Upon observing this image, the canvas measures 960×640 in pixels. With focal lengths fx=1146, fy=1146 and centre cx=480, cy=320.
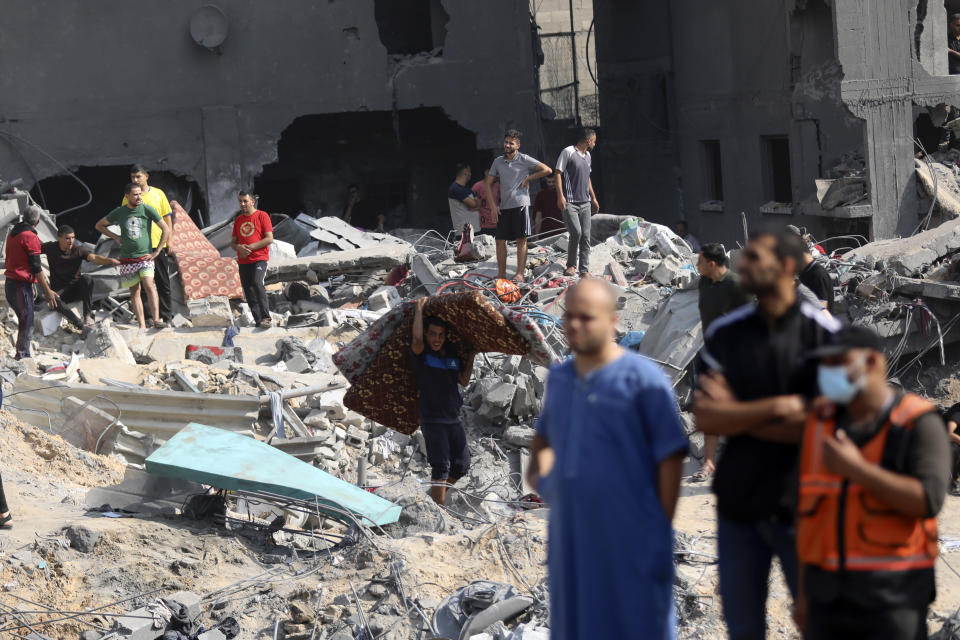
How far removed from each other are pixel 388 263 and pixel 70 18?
7.69m

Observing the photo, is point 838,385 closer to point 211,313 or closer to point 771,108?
point 211,313

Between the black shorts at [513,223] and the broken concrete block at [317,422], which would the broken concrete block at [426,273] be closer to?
the black shorts at [513,223]

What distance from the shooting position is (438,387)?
7.73 meters

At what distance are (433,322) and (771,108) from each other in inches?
478

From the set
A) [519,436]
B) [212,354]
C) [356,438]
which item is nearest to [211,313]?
[212,354]

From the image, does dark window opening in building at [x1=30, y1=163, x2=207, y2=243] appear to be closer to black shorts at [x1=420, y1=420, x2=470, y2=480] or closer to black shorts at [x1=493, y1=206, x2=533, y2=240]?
black shorts at [x1=493, y1=206, x2=533, y2=240]

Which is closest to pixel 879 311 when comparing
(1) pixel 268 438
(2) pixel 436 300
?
(2) pixel 436 300

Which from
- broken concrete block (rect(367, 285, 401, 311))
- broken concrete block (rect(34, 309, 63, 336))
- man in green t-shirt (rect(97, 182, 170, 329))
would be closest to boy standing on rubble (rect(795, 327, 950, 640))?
man in green t-shirt (rect(97, 182, 170, 329))

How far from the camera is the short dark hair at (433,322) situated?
7.62 meters

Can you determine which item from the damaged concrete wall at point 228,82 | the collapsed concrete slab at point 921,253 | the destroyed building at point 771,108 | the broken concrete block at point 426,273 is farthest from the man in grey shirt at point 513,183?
the damaged concrete wall at point 228,82

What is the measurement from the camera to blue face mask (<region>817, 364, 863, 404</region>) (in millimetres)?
3168

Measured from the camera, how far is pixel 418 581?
6328mm

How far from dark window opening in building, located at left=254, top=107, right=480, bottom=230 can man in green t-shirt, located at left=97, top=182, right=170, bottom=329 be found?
9.85 meters

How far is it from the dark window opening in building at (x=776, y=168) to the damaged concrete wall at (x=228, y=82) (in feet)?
13.8
